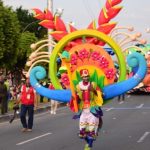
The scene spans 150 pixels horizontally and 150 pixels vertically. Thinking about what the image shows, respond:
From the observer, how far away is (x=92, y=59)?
42.5 feet

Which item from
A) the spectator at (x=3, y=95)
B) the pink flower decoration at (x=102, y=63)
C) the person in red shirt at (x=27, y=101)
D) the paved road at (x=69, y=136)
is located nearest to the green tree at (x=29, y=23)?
the spectator at (x=3, y=95)

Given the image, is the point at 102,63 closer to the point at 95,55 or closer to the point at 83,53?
the point at 95,55

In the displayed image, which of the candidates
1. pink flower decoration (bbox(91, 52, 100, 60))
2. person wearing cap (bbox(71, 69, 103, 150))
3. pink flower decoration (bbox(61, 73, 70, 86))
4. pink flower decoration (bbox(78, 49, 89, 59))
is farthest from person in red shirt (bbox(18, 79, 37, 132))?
person wearing cap (bbox(71, 69, 103, 150))

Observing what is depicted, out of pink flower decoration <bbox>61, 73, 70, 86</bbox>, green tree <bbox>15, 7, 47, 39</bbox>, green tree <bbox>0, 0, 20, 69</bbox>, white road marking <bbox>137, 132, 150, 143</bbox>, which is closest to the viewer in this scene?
pink flower decoration <bbox>61, 73, 70, 86</bbox>

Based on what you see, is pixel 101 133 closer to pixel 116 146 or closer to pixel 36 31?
pixel 116 146

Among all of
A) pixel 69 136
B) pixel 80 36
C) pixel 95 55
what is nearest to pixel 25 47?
pixel 69 136

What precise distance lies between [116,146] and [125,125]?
579 cm

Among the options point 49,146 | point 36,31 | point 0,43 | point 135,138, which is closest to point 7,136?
point 49,146

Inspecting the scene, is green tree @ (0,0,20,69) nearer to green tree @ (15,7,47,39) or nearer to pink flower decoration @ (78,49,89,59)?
pink flower decoration @ (78,49,89,59)

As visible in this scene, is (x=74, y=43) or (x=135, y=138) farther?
(x=135, y=138)

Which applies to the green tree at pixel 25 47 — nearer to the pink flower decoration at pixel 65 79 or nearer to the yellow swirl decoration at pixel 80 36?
the yellow swirl decoration at pixel 80 36

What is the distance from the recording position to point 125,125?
19703 mm

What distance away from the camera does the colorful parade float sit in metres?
12.7

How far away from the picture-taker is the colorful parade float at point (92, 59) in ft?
41.7
